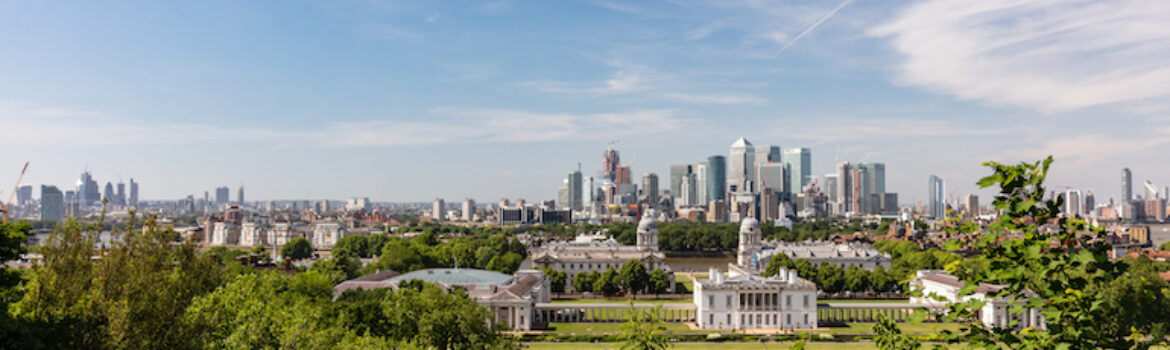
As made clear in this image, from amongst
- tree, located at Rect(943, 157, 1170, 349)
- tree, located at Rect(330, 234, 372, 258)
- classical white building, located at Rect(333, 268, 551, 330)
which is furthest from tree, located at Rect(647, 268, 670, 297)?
tree, located at Rect(943, 157, 1170, 349)

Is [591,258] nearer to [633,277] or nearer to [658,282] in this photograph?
[633,277]

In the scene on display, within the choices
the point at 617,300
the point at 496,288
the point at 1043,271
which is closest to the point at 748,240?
the point at 617,300

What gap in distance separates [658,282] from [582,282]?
7.98 meters

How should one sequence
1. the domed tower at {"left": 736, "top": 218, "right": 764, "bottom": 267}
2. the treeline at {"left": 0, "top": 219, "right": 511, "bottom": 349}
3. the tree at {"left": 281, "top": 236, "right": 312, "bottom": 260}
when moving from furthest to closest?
the tree at {"left": 281, "top": 236, "right": 312, "bottom": 260} → the domed tower at {"left": 736, "top": 218, "right": 764, "bottom": 267} → the treeline at {"left": 0, "top": 219, "right": 511, "bottom": 349}

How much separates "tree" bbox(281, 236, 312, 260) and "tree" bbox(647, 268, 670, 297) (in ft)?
196

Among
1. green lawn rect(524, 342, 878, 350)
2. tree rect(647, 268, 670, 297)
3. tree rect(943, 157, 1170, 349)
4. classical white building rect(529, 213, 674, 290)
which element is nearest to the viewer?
tree rect(943, 157, 1170, 349)

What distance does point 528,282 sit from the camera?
66.7m

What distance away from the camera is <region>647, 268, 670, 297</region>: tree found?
7594 cm

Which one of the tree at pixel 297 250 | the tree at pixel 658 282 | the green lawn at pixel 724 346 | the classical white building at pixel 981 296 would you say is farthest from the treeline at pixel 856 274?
the tree at pixel 297 250

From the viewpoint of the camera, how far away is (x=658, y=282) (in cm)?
7581

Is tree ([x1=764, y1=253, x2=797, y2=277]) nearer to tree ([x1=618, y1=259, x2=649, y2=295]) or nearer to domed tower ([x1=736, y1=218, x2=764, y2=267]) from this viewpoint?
tree ([x1=618, y1=259, x2=649, y2=295])

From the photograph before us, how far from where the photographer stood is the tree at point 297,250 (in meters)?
116

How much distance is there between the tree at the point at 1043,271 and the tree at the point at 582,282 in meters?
72.9

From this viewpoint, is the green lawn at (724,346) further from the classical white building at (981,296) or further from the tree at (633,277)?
the tree at (633,277)
